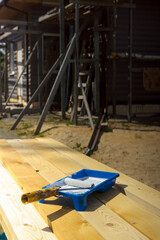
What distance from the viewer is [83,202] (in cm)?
175

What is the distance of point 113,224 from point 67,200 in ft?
1.21

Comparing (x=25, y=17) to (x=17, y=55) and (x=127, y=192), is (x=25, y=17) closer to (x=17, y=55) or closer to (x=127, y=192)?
(x=17, y=55)

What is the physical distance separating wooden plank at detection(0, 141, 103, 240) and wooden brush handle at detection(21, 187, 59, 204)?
0.20 feet

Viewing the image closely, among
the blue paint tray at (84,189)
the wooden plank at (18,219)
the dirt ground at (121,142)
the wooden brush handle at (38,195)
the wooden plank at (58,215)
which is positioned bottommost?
the dirt ground at (121,142)

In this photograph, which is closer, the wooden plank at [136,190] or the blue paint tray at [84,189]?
the blue paint tray at [84,189]

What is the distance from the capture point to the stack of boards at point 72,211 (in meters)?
1.53

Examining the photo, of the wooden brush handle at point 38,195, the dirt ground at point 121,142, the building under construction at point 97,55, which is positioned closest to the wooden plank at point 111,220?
the wooden brush handle at point 38,195

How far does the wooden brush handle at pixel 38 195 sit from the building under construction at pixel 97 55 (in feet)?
18.6

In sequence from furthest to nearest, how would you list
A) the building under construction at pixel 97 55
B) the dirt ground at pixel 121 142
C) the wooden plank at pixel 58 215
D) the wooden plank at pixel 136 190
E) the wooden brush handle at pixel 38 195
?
the building under construction at pixel 97 55, the dirt ground at pixel 121 142, the wooden plank at pixel 136 190, the wooden brush handle at pixel 38 195, the wooden plank at pixel 58 215

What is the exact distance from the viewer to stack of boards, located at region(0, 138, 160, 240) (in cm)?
153

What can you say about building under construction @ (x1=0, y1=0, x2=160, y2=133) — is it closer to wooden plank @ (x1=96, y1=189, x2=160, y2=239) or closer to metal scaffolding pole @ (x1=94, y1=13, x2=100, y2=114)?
metal scaffolding pole @ (x1=94, y1=13, x2=100, y2=114)

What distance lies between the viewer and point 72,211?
68.6 inches

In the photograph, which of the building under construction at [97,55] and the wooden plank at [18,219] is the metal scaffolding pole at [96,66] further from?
the wooden plank at [18,219]

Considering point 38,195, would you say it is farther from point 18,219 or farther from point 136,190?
point 136,190
